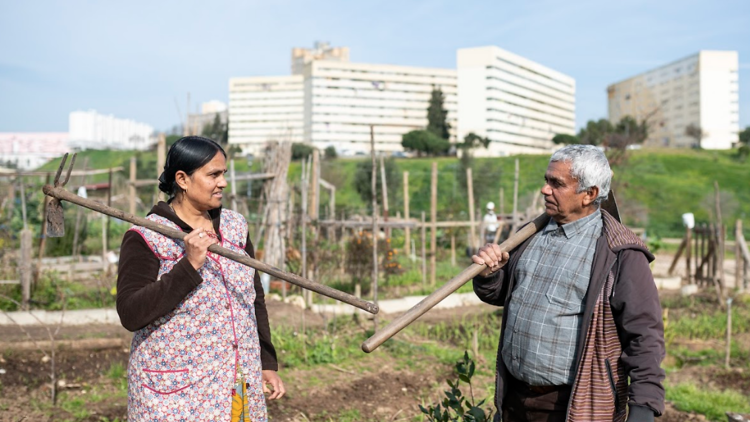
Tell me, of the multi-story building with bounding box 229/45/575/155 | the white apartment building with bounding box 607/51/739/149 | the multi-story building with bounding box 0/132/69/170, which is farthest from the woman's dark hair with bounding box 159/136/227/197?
the multi-story building with bounding box 0/132/69/170

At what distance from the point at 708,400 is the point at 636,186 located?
25902 mm

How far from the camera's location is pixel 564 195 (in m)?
2.15

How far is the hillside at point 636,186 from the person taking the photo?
75.6ft

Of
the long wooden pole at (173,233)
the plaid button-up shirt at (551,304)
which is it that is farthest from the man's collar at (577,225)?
the long wooden pole at (173,233)

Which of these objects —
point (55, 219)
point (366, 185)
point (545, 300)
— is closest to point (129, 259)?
point (55, 219)

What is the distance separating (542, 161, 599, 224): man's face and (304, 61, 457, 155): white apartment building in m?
72.8

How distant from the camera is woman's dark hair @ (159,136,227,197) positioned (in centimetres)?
199

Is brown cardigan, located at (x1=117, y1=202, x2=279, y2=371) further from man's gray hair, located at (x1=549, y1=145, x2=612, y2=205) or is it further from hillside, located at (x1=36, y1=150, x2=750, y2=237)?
hillside, located at (x1=36, y1=150, x2=750, y2=237)

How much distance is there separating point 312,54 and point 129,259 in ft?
311

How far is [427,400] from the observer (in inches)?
183

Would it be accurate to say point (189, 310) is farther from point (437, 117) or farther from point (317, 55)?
point (317, 55)

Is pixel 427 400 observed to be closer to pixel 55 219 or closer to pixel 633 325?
pixel 633 325

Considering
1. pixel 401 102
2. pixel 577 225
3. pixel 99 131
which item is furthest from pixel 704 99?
pixel 99 131

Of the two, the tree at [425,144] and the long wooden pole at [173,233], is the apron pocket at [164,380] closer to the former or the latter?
the long wooden pole at [173,233]
